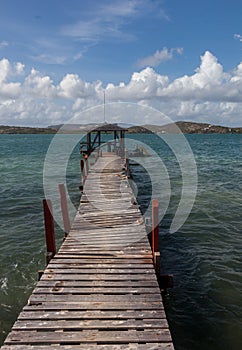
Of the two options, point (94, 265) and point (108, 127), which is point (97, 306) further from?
point (108, 127)

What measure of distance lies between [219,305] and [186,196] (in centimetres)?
1331

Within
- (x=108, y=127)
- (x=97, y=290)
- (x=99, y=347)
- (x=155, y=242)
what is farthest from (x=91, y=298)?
(x=108, y=127)

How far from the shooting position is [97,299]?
22.0ft

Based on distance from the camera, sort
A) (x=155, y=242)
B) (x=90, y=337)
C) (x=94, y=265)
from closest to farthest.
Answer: (x=90, y=337) → (x=94, y=265) → (x=155, y=242)

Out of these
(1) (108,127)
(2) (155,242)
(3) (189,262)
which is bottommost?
(3) (189,262)

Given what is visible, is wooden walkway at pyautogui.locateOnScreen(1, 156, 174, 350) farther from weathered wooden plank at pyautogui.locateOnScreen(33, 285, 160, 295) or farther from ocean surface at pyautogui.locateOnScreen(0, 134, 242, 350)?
ocean surface at pyautogui.locateOnScreen(0, 134, 242, 350)

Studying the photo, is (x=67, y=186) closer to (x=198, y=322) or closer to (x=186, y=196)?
(x=186, y=196)

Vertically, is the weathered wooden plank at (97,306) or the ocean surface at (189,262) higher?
the weathered wooden plank at (97,306)

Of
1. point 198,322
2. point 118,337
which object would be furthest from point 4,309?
point 198,322

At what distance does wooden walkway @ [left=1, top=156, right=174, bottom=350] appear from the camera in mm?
5461

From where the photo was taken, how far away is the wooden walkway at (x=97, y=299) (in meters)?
5.46

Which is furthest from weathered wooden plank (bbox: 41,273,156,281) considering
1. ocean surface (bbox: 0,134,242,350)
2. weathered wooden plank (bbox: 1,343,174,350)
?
weathered wooden plank (bbox: 1,343,174,350)

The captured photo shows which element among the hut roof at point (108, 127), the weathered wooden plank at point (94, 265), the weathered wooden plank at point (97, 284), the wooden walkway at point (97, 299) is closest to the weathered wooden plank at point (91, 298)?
the wooden walkway at point (97, 299)

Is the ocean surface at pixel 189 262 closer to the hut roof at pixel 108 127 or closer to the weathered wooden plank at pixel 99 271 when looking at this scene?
the weathered wooden plank at pixel 99 271
